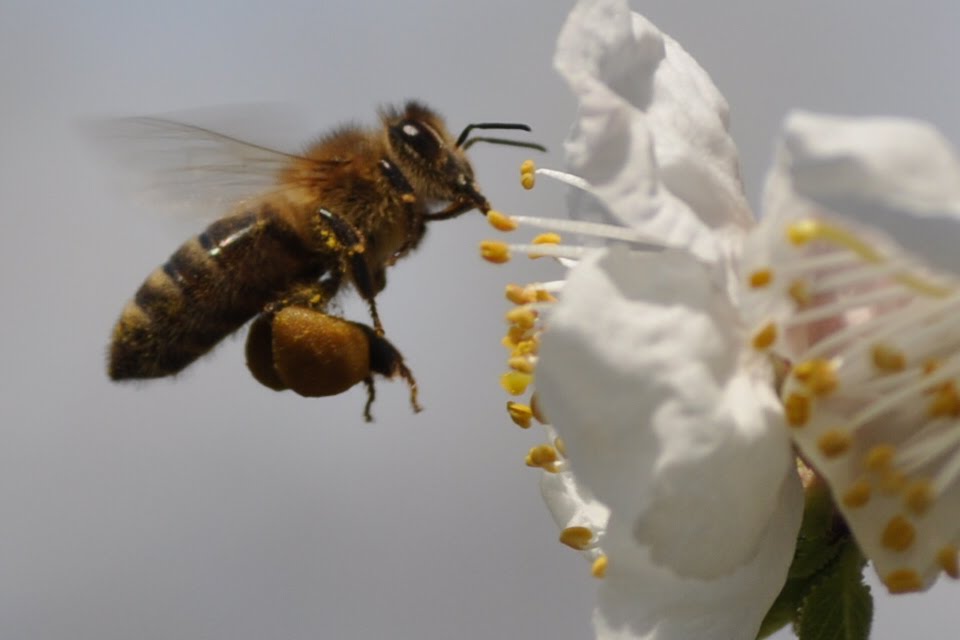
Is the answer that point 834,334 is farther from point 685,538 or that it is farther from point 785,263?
point 685,538

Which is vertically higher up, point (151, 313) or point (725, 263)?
point (725, 263)

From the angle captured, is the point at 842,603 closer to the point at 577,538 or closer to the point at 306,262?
the point at 577,538

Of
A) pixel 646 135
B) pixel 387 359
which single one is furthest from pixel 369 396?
pixel 646 135

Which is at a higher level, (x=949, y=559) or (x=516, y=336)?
(x=516, y=336)

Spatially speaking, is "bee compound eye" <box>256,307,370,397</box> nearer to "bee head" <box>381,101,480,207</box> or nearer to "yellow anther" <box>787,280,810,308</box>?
"bee head" <box>381,101,480,207</box>

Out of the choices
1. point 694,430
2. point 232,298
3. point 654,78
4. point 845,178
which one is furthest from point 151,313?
point 845,178
